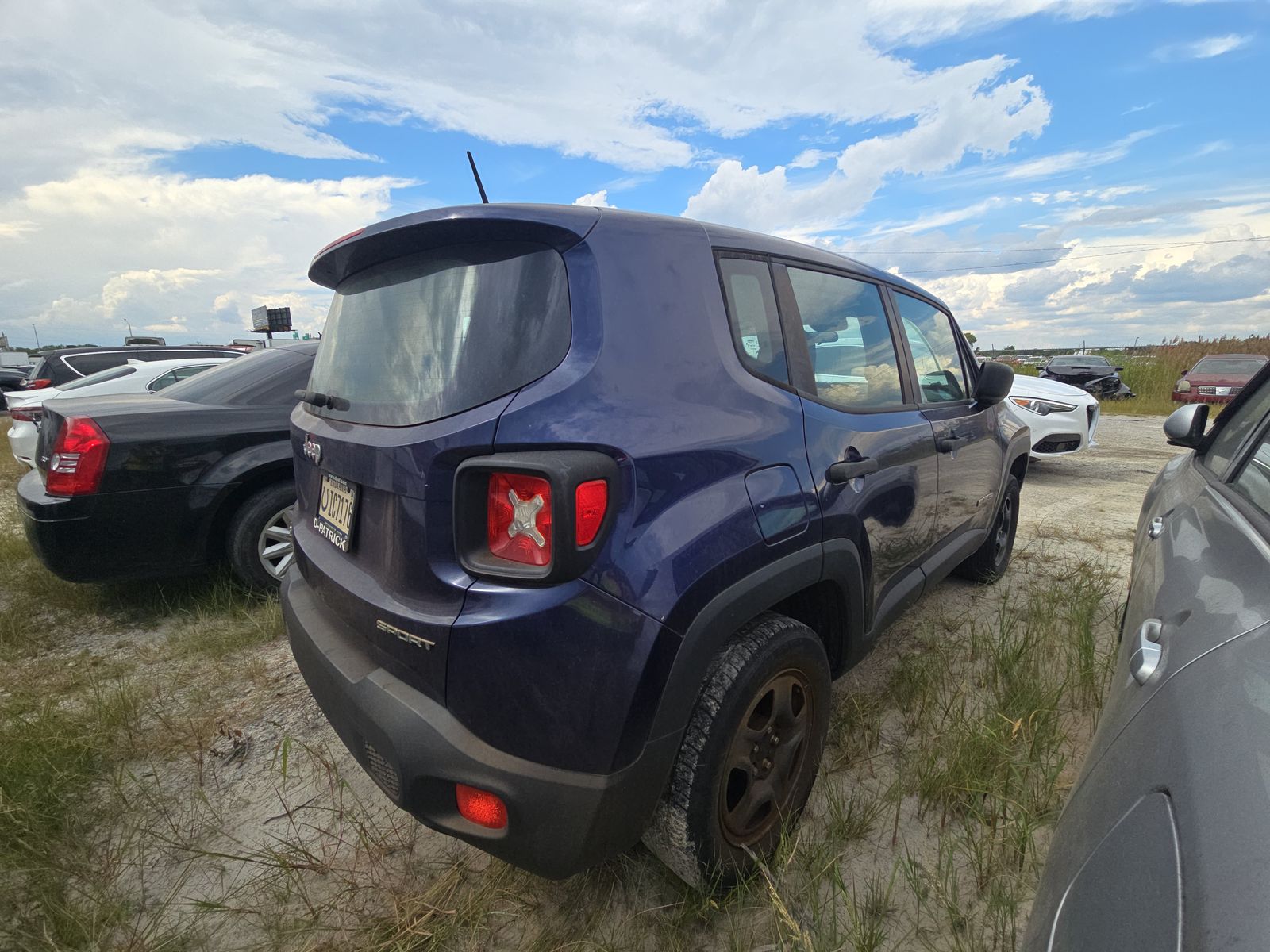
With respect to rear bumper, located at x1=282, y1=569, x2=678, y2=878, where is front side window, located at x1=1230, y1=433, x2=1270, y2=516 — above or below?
above

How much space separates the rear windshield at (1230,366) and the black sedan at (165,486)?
17.0 m

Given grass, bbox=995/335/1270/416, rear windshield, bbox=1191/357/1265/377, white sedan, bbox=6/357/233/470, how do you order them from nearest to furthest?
→ white sedan, bbox=6/357/233/470 < rear windshield, bbox=1191/357/1265/377 < grass, bbox=995/335/1270/416

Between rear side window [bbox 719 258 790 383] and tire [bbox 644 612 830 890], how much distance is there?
710 millimetres

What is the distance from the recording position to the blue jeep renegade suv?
1397 mm

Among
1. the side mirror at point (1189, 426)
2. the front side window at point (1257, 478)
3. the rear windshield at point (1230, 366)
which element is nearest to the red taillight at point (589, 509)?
the front side window at point (1257, 478)

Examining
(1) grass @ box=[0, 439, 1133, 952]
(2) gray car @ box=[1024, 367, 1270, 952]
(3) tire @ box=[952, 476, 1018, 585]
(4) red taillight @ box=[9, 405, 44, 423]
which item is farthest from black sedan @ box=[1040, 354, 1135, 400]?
(4) red taillight @ box=[9, 405, 44, 423]

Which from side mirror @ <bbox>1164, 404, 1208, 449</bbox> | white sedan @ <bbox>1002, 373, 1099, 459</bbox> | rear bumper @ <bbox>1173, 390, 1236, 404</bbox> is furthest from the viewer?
rear bumper @ <bbox>1173, 390, 1236, 404</bbox>

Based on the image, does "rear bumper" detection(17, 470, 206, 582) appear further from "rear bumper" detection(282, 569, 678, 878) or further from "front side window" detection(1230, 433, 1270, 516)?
"front side window" detection(1230, 433, 1270, 516)

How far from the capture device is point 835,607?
2.12 m

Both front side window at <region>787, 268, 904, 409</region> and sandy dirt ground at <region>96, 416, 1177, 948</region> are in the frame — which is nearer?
sandy dirt ground at <region>96, 416, 1177, 948</region>

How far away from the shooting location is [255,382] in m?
3.97

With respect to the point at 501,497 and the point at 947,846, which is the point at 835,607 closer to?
the point at 947,846

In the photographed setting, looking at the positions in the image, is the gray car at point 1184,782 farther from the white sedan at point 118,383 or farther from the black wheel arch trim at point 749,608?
the white sedan at point 118,383

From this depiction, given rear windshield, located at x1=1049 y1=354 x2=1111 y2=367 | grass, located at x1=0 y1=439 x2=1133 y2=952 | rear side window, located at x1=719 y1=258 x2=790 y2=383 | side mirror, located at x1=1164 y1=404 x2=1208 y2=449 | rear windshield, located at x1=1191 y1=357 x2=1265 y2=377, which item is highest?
rear windshield, located at x1=1191 y1=357 x2=1265 y2=377
